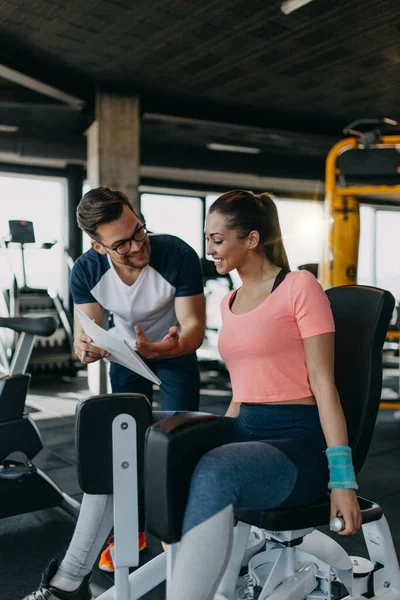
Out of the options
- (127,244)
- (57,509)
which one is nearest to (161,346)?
(127,244)

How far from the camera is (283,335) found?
1.29 m

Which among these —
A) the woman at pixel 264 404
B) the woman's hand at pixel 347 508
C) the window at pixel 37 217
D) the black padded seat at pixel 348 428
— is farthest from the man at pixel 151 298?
the window at pixel 37 217

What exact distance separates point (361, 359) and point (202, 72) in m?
4.07

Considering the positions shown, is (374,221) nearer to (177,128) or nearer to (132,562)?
(177,128)

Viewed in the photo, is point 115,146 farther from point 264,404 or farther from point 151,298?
point 264,404

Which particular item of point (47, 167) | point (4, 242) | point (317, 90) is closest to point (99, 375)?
point (4, 242)

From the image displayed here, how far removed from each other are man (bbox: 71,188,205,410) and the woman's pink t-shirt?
47 centimetres

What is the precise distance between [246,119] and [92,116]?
68.9 inches

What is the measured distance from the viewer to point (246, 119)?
19.7 feet

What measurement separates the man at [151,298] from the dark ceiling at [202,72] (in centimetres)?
233

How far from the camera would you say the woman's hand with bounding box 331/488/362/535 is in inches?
45.1

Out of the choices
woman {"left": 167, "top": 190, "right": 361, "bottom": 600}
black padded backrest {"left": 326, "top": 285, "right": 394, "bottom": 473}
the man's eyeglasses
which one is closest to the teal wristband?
woman {"left": 167, "top": 190, "right": 361, "bottom": 600}

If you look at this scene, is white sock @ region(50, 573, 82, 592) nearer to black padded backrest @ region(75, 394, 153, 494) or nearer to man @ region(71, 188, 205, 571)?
black padded backrest @ region(75, 394, 153, 494)

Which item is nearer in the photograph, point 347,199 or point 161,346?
point 161,346
